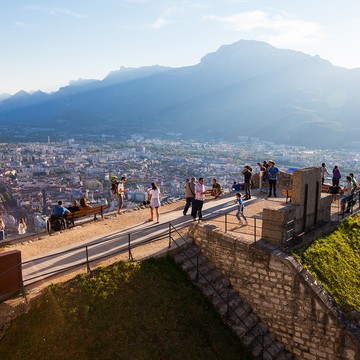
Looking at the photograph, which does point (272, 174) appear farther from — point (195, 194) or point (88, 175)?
point (88, 175)

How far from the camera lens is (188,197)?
15391mm

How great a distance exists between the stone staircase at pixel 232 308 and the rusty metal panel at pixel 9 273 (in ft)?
14.1

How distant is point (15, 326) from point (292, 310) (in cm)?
686

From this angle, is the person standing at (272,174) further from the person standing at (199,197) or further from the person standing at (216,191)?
the person standing at (199,197)

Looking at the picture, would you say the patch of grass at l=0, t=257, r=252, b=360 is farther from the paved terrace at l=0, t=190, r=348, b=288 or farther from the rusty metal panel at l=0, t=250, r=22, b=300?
the paved terrace at l=0, t=190, r=348, b=288

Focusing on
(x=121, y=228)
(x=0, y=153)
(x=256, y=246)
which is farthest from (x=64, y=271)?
(x=0, y=153)

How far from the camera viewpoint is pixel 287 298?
10.1m

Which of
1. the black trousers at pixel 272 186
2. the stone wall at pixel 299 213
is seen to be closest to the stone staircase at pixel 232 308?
the stone wall at pixel 299 213

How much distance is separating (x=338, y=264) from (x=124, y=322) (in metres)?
6.73

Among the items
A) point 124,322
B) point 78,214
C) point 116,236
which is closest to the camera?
point 124,322

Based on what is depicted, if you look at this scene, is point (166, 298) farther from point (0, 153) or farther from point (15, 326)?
point (0, 153)

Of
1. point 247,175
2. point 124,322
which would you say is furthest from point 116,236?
point 247,175

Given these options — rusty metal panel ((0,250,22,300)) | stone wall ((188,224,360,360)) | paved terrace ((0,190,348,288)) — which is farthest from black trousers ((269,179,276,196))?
rusty metal panel ((0,250,22,300))

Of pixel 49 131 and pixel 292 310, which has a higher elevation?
pixel 292 310
